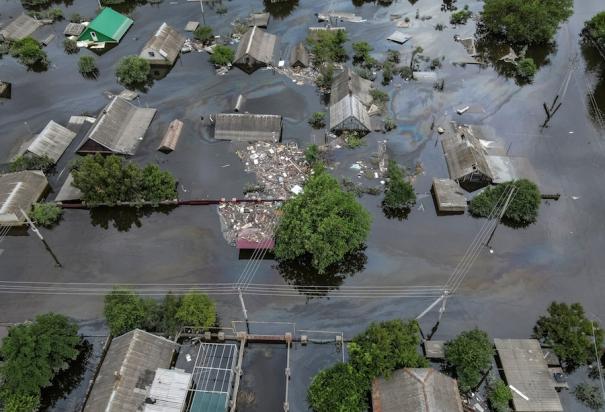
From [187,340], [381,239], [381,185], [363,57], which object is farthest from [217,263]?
[363,57]

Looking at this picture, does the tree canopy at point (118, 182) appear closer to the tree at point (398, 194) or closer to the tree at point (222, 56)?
the tree at point (398, 194)

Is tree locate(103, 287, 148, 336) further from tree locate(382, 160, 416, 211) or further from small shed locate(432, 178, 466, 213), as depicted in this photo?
small shed locate(432, 178, 466, 213)

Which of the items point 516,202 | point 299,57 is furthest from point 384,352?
point 299,57

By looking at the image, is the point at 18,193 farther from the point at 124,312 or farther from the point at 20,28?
the point at 20,28

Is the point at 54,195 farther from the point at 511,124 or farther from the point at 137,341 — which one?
the point at 511,124

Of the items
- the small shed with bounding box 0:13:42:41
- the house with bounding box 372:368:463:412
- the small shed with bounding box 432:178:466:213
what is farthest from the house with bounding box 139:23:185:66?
the house with bounding box 372:368:463:412

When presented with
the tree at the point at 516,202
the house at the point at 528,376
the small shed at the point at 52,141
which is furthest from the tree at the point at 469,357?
the small shed at the point at 52,141
